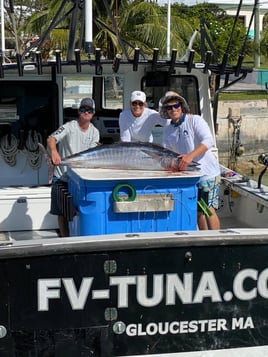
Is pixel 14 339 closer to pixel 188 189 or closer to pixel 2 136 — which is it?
pixel 188 189

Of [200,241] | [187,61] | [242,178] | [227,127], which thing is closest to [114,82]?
[187,61]

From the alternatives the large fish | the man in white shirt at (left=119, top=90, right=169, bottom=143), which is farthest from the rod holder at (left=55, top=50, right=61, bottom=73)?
the large fish

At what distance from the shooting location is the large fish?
4.52 metres

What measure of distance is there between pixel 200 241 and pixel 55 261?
0.89 meters

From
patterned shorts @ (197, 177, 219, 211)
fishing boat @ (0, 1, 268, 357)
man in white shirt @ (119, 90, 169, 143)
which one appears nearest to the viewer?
fishing boat @ (0, 1, 268, 357)

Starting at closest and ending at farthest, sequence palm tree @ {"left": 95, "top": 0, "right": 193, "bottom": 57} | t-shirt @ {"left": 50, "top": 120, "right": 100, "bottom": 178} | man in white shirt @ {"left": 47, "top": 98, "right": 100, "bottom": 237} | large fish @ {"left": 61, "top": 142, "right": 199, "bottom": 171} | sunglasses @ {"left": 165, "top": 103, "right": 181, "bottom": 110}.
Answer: large fish @ {"left": 61, "top": 142, "right": 199, "bottom": 171} < sunglasses @ {"left": 165, "top": 103, "right": 181, "bottom": 110} < man in white shirt @ {"left": 47, "top": 98, "right": 100, "bottom": 237} < t-shirt @ {"left": 50, "top": 120, "right": 100, "bottom": 178} < palm tree @ {"left": 95, "top": 0, "right": 193, "bottom": 57}

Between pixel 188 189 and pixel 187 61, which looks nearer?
pixel 188 189

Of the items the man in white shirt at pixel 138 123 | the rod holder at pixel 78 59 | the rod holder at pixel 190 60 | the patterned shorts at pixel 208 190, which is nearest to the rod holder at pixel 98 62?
the rod holder at pixel 78 59

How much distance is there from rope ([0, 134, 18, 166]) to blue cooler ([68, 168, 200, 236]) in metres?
2.03

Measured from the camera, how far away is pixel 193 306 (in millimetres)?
4012

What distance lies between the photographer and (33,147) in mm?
6312

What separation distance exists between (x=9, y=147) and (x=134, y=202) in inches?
95.3

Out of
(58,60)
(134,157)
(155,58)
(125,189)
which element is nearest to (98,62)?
(58,60)

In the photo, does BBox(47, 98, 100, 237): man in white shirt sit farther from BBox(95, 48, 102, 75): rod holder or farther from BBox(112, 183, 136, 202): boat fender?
BBox(112, 183, 136, 202): boat fender
